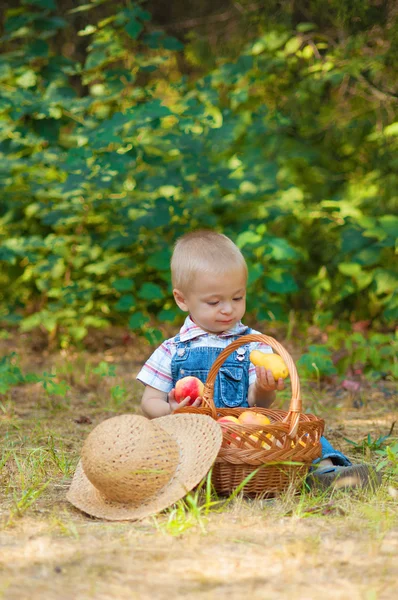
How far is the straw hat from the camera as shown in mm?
2477

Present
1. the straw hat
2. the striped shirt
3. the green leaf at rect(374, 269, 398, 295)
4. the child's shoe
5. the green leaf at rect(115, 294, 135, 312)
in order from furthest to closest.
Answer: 1. the green leaf at rect(115, 294, 135, 312)
2. the green leaf at rect(374, 269, 398, 295)
3. the striped shirt
4. the child's shoe
5. the straw hat

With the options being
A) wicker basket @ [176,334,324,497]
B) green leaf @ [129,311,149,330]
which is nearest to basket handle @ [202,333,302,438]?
wicker basket @ [176,334,324,497]

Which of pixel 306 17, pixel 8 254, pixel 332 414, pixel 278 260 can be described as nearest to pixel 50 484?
pixel 332 414

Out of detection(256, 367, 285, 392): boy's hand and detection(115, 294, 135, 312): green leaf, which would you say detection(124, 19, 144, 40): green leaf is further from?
detection(256, 367, 285, 392): boy's hand

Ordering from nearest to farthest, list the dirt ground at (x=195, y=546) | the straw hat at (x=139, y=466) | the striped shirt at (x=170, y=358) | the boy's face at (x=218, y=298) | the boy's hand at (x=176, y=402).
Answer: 1. the dirt ground at (x=195, y=546)
2. the straw hat at (x=139, y=466)
3. the boy's hand at (x=176, y=402)
4. the boy's face at (x=218, y=298)
5. the striped shirt at (x=170, y=358)

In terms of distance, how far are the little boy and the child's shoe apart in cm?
19

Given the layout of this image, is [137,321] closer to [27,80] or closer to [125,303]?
[125,303]

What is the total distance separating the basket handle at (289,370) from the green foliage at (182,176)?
2.40 meters

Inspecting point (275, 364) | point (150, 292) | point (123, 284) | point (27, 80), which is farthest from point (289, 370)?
point (27, 80)

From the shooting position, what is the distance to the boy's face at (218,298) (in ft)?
10.0

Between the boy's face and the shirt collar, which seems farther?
the shirt collar

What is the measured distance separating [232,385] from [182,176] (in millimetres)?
2559

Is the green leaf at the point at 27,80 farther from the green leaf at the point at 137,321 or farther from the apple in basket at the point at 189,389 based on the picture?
the apple in basket at the point at 189,389

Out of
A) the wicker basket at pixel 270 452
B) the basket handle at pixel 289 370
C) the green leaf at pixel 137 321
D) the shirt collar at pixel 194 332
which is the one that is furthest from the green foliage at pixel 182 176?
the wicker basket at pixel 270 452
